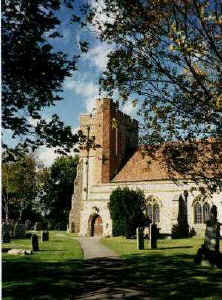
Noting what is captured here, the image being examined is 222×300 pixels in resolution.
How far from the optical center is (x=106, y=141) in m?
39.7

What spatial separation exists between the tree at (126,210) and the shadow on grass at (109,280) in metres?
16.6

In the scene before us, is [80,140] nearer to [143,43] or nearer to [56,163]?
[143,43]

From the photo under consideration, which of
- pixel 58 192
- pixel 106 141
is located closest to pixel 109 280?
pixel 106 141

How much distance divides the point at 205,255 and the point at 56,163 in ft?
164

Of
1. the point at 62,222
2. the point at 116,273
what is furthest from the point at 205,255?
the point at 62,222

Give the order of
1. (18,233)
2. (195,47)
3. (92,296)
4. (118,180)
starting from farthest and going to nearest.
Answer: (118,180) → (18,233) → (195,47) → (92,296)

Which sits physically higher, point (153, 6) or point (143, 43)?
point (153, 6)

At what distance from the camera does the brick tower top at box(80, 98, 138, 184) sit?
3903 centimetres

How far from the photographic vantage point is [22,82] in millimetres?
9586

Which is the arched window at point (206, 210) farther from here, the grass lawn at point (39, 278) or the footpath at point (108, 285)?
the footpath at point (108, 285)

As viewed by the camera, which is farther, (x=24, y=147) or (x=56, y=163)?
(x=56, y=163)

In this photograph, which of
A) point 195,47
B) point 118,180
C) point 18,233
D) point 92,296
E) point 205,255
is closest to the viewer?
point 92,296

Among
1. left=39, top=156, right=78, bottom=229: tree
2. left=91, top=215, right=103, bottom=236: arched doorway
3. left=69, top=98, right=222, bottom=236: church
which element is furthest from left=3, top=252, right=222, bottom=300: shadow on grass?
left=39, top=156, right=78, bottom=229: tree

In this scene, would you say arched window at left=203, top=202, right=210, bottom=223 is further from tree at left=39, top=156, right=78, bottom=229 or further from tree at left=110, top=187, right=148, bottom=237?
tree at left=39, top=156, right=78, bottom=229
